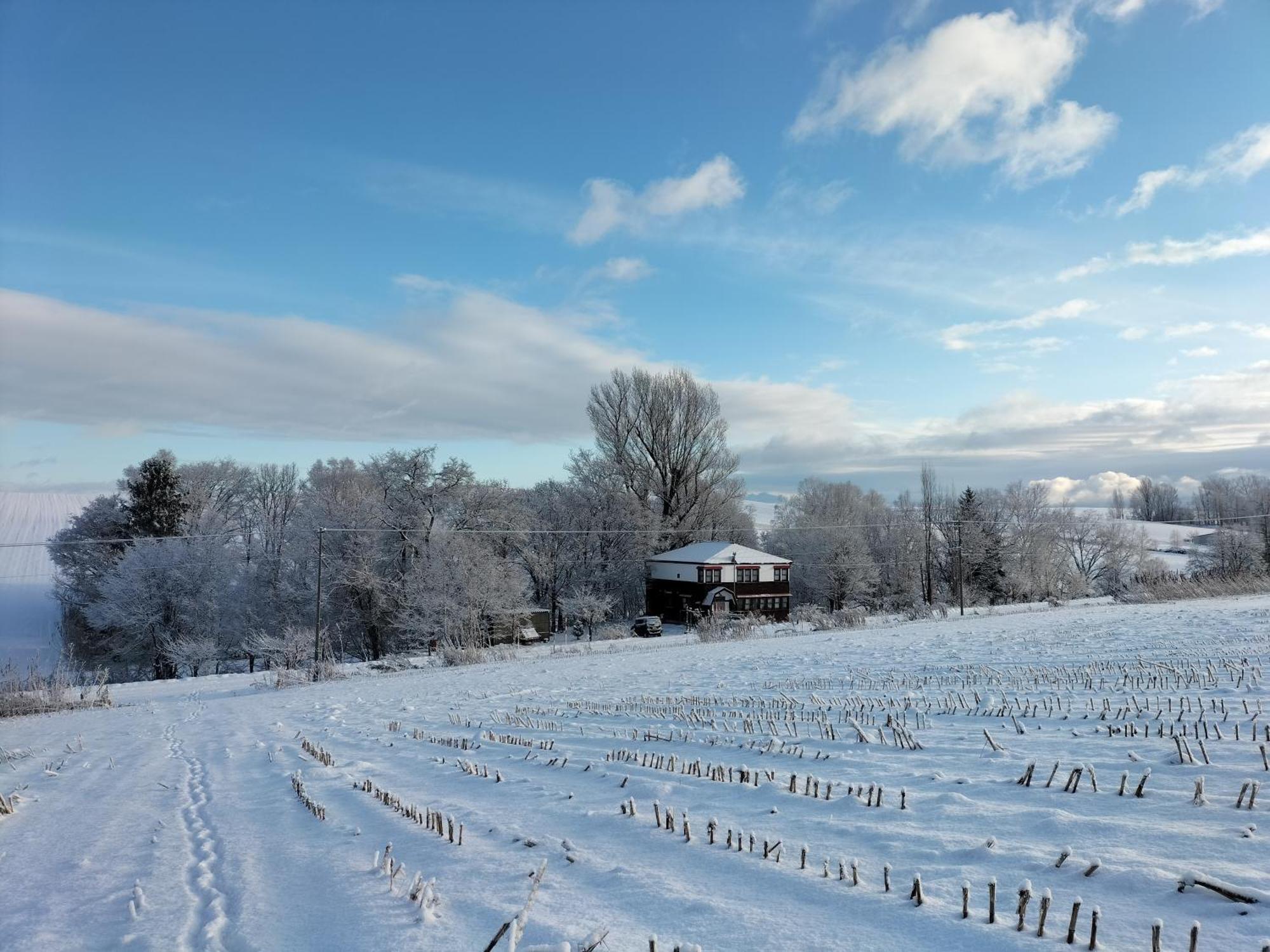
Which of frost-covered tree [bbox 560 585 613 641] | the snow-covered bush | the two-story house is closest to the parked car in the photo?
the two-story house

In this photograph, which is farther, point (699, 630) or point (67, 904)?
point (699, 630)

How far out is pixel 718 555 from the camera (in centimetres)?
4900

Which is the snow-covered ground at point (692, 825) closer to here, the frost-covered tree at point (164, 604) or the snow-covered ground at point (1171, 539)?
the frost-covered tree at point (164, 604)

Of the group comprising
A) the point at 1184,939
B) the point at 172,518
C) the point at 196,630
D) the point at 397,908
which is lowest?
the point at 196,630

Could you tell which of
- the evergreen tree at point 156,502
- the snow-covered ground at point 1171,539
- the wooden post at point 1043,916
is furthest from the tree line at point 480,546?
the wooden post at point 1043,916

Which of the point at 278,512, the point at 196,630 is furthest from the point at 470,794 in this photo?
the point at 278,512

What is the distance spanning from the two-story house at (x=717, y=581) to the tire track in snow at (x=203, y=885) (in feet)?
133

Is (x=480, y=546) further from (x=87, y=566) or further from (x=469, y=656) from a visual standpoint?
(x=87, y=566)

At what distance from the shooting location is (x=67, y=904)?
3982mm

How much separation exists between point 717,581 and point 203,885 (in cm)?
4583

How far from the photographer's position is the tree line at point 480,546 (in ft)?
125

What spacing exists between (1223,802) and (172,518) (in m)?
48.7

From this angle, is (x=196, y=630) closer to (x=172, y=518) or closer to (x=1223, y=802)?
(x=172, y=518)

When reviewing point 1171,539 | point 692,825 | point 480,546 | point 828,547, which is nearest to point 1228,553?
point 1171,539
